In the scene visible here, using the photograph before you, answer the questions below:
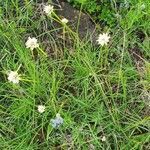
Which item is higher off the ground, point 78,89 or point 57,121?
point 78,89

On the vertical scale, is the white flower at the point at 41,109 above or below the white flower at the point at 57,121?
above

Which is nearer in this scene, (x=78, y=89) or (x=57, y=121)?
(x=57, y=121)

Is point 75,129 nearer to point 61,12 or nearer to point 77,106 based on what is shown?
point 77,106

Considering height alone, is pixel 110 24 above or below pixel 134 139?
above

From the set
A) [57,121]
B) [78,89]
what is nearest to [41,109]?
[57,121]

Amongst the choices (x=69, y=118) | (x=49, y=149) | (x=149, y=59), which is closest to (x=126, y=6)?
(x=149, y=59)

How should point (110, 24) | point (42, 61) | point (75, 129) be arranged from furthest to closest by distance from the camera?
point (110, 24) < point (42, 61) < point (75, 129)

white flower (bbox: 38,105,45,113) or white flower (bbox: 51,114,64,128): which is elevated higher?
white flower (bbox: 38,105,45,113)

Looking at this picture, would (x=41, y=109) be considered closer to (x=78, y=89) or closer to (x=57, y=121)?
(x=57, y=121)
